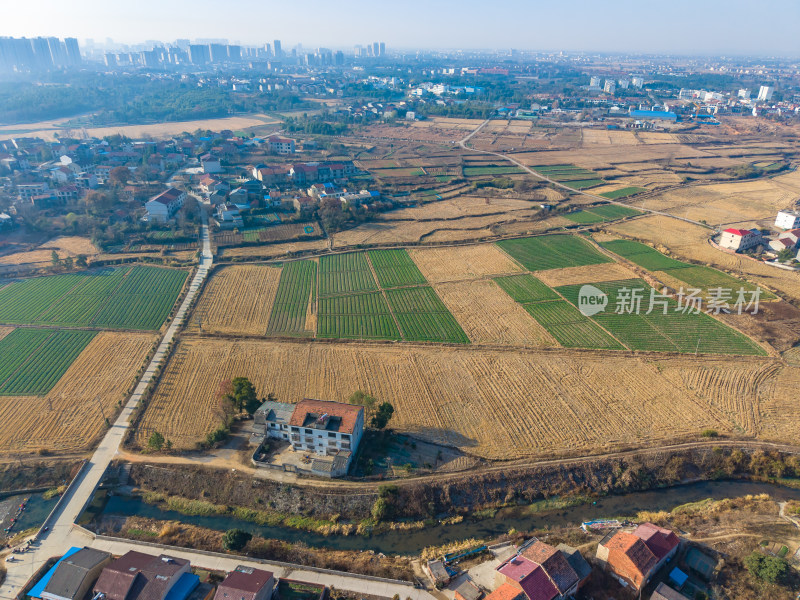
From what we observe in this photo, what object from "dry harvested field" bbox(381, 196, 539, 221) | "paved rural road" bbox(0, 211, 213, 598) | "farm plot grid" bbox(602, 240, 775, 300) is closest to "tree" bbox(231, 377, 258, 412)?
"paved rural road" bbox(0, 211, 213, 598)

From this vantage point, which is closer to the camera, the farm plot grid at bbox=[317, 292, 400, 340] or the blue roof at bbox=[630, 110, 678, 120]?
the farm plot grid at bbox=[317, 292, 400, 340]

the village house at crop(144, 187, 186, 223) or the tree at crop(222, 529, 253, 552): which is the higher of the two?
the village house at crop(144, 187, 186, 223)

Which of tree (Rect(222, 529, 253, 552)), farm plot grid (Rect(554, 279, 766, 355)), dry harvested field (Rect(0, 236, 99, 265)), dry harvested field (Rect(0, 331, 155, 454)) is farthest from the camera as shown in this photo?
dry harvested field (Rect(0, 236, 99, 265))

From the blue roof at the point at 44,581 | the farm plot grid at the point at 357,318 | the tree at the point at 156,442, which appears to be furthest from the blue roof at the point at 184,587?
the farm plot grid at the point at 357,318

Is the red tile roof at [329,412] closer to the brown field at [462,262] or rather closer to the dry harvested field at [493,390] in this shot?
the dry harvested field at [493,390]

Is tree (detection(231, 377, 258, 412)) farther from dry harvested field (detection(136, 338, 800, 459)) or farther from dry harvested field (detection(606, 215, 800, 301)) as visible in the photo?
dry harvested field (detection(606, 215, 800, 301))

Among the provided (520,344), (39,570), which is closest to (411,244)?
(520,344)

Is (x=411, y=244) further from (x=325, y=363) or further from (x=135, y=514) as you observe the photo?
(x=135, y=514)
